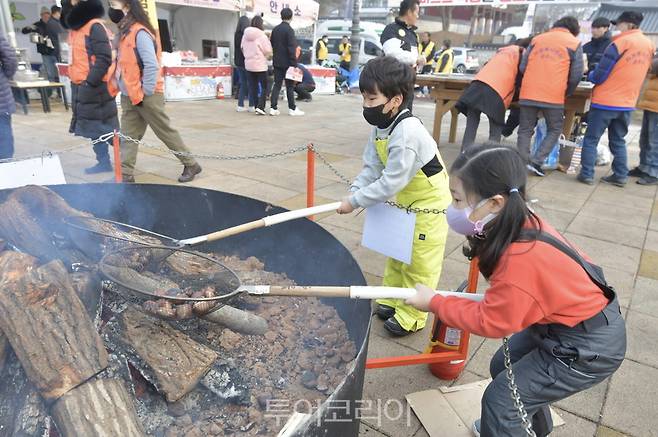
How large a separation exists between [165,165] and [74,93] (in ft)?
4.22

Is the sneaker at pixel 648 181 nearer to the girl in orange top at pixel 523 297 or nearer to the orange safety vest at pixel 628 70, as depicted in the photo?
the orange safety vest at pixel 628 70

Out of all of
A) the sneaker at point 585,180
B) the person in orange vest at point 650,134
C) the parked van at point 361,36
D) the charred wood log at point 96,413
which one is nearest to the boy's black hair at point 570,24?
the person in orange vest at point 650,134

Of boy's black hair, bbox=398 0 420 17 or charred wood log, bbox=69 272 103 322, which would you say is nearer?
charred wood log, bbox=69 272 103 322

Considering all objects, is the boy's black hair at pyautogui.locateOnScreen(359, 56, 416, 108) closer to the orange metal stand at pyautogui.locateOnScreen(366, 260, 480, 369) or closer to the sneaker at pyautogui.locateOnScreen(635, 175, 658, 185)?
the orange metal stand at pyautogui.locateOnScreen(366, 260, 480, 369)

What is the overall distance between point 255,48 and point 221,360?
27.3ft

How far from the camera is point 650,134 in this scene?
19.5 feet

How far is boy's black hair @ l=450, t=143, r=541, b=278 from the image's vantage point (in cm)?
149

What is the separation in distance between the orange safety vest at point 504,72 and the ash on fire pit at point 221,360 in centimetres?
406

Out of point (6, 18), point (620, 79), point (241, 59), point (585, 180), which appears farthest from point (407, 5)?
point (6, 18)

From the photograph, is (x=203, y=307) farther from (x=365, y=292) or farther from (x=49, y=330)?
(x=365, y=292)

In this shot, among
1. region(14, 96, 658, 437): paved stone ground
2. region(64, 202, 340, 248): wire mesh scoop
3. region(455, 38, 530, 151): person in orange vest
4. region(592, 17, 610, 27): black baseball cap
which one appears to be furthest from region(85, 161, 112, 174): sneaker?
region(592, 17, 610, 27): black baseball cap

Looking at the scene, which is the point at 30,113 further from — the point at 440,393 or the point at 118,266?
the point at 440,393

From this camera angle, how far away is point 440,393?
2.29m

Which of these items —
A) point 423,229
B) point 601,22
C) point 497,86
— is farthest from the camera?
point 601,22
